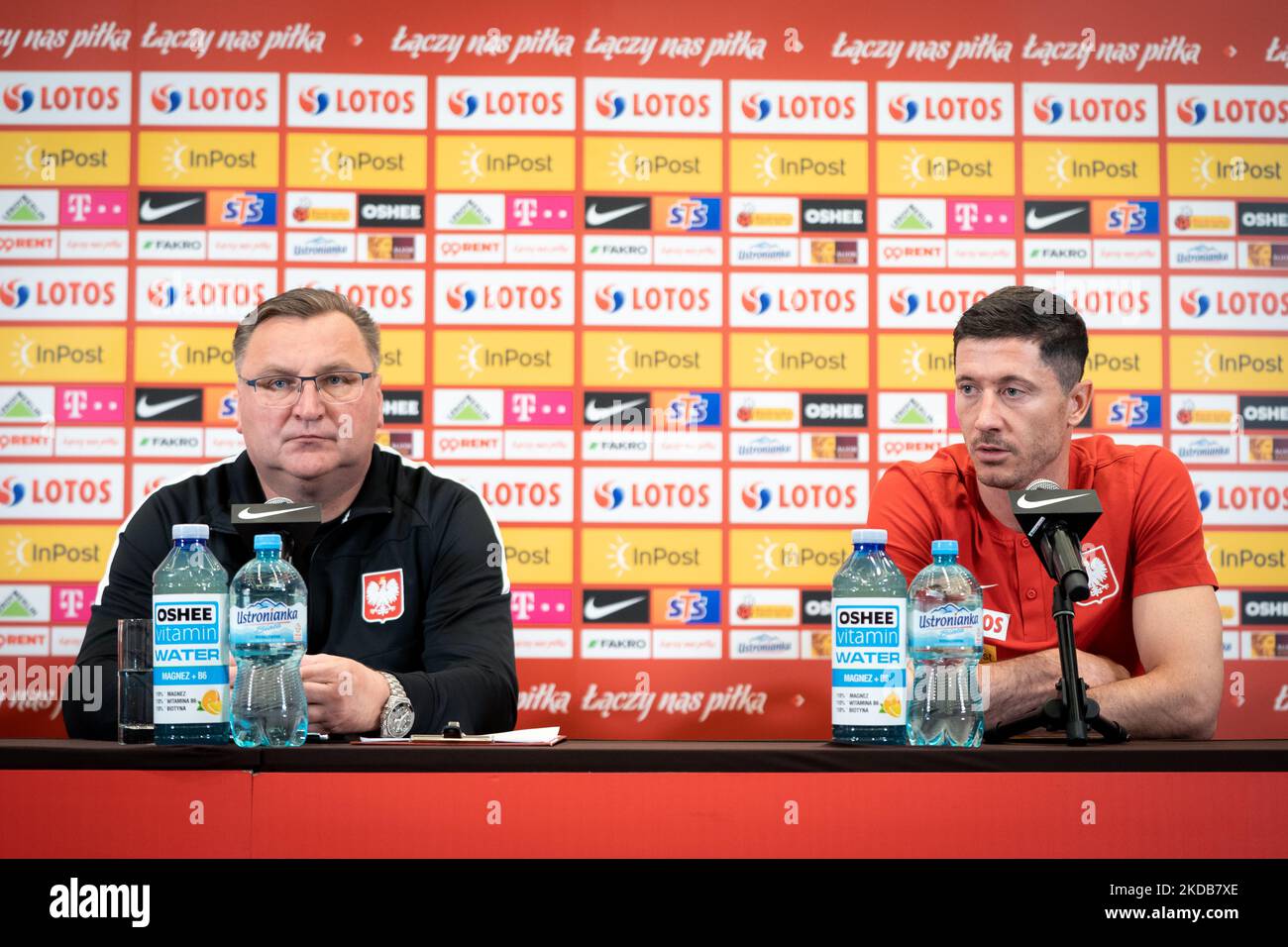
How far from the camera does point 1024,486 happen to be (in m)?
2.15

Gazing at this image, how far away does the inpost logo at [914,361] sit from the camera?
12.1 feet

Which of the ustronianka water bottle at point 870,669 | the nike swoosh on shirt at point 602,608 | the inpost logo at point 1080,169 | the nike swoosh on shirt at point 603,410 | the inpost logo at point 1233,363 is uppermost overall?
the inpost logo at point 1080,169

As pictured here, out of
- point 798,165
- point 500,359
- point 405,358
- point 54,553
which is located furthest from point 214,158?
point 798,165

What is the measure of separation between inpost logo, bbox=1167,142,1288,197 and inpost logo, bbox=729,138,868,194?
1.00 m

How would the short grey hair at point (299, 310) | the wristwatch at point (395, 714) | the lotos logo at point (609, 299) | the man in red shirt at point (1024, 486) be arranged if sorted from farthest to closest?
the lotos logo at point (609, 299) → the short grey hair at point (299, 310) → the man in red shirt at point (1024, 486) → the wristwatch at point (395, 714)

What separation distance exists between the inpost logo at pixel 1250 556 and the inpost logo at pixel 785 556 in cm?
116

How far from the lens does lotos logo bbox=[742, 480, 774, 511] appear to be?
3660mm

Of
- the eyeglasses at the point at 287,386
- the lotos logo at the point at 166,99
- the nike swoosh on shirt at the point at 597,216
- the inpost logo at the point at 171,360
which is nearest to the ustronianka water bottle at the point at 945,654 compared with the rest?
the eyeglasses at the point at 287,386

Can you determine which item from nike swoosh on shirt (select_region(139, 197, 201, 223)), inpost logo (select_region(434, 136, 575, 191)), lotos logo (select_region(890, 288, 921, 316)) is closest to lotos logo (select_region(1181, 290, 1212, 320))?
lotos logo (select_region(890, 288, 921, 316))

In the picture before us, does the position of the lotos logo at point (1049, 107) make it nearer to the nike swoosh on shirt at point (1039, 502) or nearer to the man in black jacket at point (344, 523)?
→ the man in black jacket at point (344, 523)

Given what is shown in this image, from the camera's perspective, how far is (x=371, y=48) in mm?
3680

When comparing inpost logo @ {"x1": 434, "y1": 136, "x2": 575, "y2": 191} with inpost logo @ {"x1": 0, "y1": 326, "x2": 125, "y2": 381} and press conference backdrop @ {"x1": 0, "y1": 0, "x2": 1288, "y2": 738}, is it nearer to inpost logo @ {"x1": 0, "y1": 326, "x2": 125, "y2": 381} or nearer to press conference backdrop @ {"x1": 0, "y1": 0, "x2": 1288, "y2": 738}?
press conference backdrop @ {"x1": 0, "y1": 0, "x2": 1288, "y2": 738}

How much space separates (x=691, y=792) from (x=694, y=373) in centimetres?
238
